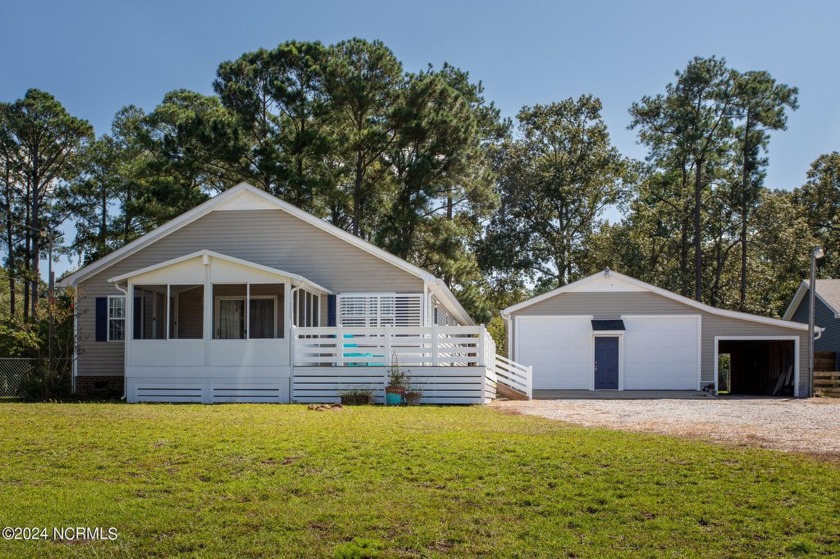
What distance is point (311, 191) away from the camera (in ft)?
103

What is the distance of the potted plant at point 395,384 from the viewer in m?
17.2

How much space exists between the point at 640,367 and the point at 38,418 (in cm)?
1802

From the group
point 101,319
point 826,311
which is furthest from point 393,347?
point 826,311

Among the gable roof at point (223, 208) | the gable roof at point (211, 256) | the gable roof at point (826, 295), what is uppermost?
the gable roof at point (223, 208)

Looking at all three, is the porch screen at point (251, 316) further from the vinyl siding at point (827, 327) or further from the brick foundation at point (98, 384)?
the vinyl siding at point (827, 327)

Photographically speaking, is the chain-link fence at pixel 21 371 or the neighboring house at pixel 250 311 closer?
the neighboring house at pixel 250 311

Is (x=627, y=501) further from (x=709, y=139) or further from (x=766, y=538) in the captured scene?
(x=709, y=139)

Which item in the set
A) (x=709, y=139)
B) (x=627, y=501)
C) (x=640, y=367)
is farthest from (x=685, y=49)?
(x=627, y=501)

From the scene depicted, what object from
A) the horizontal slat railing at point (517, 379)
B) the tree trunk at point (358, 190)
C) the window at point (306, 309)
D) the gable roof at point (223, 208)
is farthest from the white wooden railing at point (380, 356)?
the tree trunk at point (358, 190)

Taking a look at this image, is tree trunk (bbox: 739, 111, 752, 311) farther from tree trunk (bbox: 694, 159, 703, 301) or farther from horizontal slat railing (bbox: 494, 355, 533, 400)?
horizontal slat railing (bbox: 494, 355, 533, 400)

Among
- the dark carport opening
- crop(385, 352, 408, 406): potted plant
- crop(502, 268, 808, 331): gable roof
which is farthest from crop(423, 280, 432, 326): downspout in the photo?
the dark carport opening

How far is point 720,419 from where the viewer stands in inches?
566

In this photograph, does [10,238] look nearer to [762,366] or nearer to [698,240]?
[698,240]

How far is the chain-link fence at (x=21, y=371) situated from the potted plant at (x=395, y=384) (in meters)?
8.18
